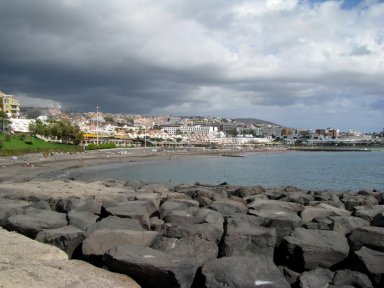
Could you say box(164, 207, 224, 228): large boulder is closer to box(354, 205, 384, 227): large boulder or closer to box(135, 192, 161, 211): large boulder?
box(135, 192, 161, 211): large boulder

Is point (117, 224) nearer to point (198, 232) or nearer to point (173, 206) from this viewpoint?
point (198, 232)

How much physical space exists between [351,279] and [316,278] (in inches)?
18.2

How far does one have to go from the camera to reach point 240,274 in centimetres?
521

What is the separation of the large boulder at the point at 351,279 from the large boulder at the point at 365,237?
129 cm

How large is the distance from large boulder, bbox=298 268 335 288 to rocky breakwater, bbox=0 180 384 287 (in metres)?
0.01

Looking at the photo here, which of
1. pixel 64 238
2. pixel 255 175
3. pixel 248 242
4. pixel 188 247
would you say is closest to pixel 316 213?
pixel 248 242

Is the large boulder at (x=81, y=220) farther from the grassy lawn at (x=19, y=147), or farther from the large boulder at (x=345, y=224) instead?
the grassy lawn at (x=19, y=147)

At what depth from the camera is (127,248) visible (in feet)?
19.9

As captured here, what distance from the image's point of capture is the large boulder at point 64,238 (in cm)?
668

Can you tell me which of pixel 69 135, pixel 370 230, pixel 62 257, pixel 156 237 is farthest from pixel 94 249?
pixel 69 135

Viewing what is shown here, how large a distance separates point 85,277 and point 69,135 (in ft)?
260

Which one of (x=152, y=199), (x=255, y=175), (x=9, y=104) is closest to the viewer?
(x=152, y=199)

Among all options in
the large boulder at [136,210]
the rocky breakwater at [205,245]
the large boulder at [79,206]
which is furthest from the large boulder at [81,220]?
the large boulder at [79,206]

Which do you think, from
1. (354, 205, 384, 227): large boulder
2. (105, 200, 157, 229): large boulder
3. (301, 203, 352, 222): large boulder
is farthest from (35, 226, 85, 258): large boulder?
(354, 205, 384, 227): large boulder
